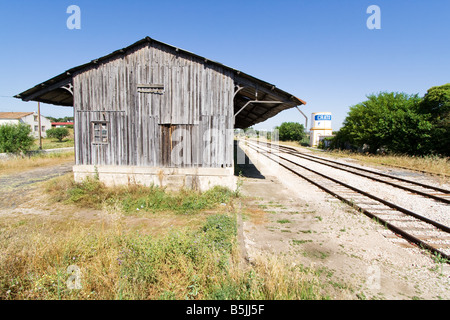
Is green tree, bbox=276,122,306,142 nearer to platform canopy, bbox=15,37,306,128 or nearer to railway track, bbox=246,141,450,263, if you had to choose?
platform canopy, bbox=15,37,306,128

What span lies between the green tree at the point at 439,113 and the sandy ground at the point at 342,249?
15899mm

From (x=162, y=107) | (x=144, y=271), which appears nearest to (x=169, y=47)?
(x=162, y=107)

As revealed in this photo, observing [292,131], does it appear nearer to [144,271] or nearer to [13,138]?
[13,138]

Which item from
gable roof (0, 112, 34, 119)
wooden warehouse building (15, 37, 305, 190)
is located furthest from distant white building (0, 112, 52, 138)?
wooden warehouse building (15, 37, 305, 190)

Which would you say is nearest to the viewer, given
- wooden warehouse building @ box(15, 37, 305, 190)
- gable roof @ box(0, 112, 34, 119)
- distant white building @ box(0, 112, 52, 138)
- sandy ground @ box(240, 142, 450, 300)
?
sandy ground @ box(240, 142, 450, 300)

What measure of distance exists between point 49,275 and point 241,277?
10.4ft

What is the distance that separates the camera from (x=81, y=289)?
3400 mm

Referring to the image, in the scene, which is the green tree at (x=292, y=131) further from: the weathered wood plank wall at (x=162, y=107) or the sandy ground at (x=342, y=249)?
the sandy ground at (x=342, y=249)

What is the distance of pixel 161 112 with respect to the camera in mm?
9461

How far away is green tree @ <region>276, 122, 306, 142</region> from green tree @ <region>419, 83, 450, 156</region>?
39.6 m

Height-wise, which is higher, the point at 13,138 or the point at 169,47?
the point at 169,47

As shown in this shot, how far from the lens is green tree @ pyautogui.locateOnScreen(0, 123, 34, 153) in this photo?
20453 mm

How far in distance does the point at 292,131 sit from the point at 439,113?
4246 centimetres

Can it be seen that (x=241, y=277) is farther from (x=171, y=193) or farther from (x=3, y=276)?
(x=171, y=193)
